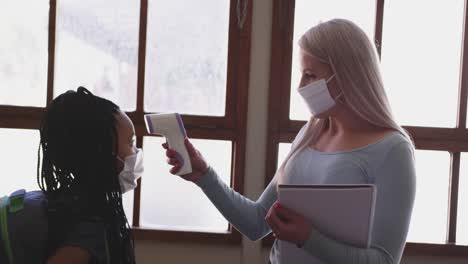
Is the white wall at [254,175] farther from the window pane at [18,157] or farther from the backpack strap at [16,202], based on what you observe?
the backpack strap at [16,202]

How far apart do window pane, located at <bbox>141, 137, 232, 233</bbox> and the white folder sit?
1.08 m

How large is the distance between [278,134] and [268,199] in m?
0.62

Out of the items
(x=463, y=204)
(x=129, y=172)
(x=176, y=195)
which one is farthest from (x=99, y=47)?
(x=463, y=204)

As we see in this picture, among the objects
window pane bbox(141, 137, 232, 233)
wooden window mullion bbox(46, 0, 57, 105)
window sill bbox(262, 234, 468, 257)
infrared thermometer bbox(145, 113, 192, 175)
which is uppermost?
wooden window mullion bbox(46, 0, 57, 105)

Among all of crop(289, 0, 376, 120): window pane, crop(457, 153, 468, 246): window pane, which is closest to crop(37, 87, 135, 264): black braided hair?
crop(289, 0, 376, 120): window pane

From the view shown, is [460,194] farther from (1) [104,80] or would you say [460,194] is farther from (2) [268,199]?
(1) [104,80]

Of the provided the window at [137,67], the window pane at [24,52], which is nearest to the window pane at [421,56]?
the window at [137,67]

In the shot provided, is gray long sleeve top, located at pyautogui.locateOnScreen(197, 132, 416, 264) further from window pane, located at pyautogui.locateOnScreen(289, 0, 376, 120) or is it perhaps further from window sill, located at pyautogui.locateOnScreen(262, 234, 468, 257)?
window sill, located at pyautogui.locateOnScreen(262, 234, 468, 257)

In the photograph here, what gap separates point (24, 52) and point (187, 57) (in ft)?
2.40

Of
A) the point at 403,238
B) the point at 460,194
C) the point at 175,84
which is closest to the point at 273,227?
the point at 403,238

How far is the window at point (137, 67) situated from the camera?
205 cm

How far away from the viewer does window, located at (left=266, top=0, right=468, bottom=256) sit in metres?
2.04

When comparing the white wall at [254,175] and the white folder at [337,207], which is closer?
the white folder at [337,207]

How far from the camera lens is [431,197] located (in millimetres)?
2133
